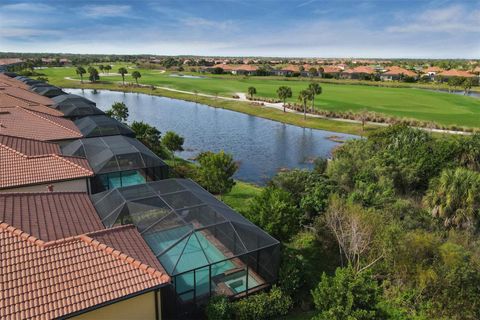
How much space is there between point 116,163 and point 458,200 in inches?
844

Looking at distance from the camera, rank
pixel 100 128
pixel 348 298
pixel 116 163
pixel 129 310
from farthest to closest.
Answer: pixel 100 128 → pixel 116 163 → pixel 348 298 → pixel 129 310

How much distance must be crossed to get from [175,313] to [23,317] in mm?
5548

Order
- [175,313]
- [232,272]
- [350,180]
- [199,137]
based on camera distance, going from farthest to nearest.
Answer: [199,137] < [350,180] < [232,272] < [175,313]

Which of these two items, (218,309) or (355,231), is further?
(355,231)

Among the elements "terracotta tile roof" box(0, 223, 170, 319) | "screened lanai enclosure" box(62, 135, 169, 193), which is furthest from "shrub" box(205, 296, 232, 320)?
"screened lanai enclosure" box(62, 135, 169, 193)

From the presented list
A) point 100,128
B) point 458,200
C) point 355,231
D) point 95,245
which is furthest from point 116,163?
point 458,200

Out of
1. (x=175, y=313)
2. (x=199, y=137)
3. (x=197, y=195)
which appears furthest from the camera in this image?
(x=199, y=137)

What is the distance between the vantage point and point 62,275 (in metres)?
11.0

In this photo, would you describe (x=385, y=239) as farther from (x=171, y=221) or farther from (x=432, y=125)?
(x=432, y=125)

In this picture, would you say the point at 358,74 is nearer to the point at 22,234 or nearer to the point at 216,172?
the point at 216,172

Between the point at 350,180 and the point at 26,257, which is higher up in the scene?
the point at 26,257

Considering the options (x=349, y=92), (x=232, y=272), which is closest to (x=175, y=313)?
(x=232, y=272)

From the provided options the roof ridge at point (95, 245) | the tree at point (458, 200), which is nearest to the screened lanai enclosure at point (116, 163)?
the roof ridge at point (95, 245)

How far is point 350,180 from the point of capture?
27719 mm
